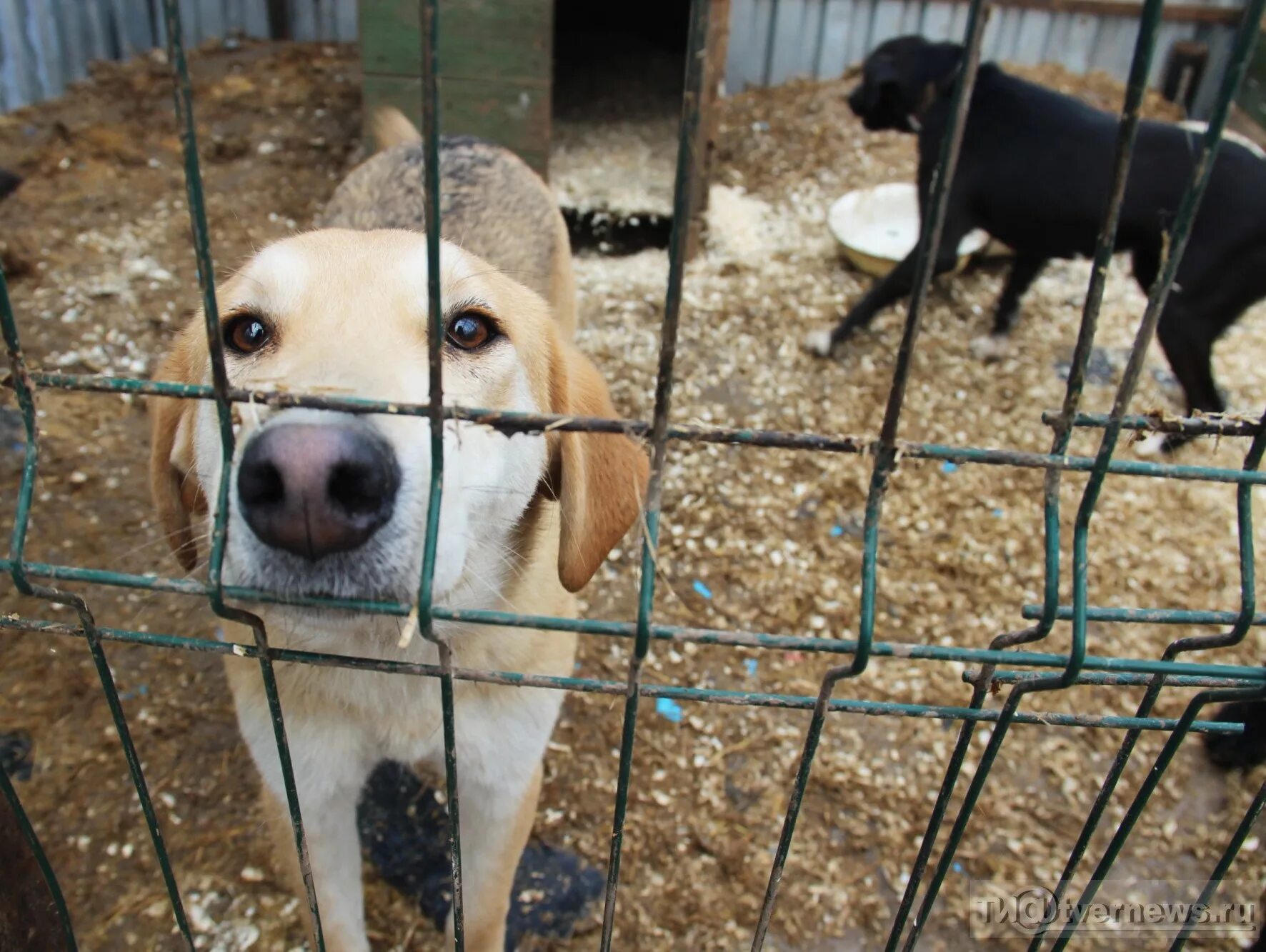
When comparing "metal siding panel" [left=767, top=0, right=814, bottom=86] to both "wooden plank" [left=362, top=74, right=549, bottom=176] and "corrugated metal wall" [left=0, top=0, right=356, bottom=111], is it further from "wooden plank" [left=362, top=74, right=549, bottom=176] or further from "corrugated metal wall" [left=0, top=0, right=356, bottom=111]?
"corrugated metal wall" [left=0, top=0, right=356, bottom=111]

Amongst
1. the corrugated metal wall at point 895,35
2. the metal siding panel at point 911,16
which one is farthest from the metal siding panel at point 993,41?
the metal siding panel at point 911,16

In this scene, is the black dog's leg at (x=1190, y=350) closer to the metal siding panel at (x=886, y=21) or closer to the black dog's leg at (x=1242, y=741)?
the black dog's leg at (x=1242, y=741)

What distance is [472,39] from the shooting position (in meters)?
5.07

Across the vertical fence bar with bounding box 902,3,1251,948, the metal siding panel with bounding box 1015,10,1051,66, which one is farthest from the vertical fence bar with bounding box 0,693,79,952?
the metal siding panel with bounding box 1015,10,1051,66

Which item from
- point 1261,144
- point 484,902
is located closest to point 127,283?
point 484,902

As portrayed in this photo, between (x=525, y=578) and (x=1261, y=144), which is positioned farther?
(x=1261, y=144)

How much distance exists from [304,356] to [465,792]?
46.5 inches

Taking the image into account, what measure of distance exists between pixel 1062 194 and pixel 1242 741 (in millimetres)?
2447

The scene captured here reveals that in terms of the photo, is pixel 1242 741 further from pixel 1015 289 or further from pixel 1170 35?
pixel 1170 35

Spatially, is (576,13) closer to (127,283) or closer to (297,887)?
(127,283)

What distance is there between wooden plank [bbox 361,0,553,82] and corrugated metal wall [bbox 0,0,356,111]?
206cm

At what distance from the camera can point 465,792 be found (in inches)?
86.7

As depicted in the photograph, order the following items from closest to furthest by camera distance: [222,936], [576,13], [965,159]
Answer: [222,936], [965,159], [576,13]

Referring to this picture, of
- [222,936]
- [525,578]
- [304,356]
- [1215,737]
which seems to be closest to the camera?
[304,356]
